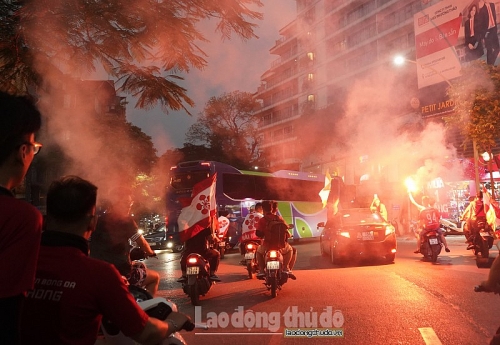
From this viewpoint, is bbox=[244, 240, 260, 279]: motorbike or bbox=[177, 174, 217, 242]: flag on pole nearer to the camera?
bbox=[177, 174, 217, 242]: flag on pole

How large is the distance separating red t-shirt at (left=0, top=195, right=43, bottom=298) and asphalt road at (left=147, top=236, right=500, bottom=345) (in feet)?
13.3

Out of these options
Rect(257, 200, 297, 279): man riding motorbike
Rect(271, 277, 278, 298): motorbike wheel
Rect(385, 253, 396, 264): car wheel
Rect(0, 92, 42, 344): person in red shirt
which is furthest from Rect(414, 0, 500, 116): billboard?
Rect(0, 92, 42, 344): person in red shirt

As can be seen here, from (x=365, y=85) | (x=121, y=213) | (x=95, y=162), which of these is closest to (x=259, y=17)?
(x=121, y=213)

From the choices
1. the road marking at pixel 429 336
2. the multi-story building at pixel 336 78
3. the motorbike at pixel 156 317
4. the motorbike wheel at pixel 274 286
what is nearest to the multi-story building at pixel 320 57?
the multi-story building at pixel 336 78

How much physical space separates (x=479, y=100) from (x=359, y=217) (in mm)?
7712

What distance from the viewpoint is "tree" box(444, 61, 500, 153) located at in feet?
56.2

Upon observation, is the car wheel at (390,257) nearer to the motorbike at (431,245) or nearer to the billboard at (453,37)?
the motorbike at (431,245)

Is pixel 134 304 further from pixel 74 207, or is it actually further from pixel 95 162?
pixel 95 162

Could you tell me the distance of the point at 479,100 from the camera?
17328 millimetres

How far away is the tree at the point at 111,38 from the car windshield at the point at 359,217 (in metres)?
8.21

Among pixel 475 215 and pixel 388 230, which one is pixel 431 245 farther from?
pixel 475 215

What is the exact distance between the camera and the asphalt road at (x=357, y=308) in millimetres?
5441

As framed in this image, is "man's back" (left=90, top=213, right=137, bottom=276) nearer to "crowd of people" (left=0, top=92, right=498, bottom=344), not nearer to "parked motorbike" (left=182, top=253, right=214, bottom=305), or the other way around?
"parked motorbike" (left=182, top=253, right=214, bottom=305)

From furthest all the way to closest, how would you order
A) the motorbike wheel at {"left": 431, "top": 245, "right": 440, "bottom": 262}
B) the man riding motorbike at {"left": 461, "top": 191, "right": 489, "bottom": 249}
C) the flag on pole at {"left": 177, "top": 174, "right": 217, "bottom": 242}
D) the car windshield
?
the car windshield
the motorbike wheel at {"left": 431, "top": 245, "right": 440, "bottom": 262}
the man riding motorbike at {"left": 461, "top": 191, "right": 489, "bottom": 249}
the flag on pole at {"left": 177, "top": 174, "right": 217, "bottom": 242}
